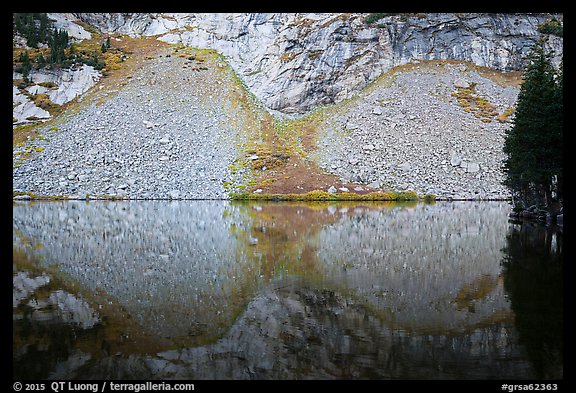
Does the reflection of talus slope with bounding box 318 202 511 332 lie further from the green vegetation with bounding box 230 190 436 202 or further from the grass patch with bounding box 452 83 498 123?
the grass patch with bounding box 452 83 498 123

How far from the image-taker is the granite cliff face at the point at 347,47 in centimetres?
7306

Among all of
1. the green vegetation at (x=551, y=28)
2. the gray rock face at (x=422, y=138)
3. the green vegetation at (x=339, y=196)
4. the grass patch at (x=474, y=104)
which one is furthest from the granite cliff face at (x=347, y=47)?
the green vegetation at (x=339, y=196)

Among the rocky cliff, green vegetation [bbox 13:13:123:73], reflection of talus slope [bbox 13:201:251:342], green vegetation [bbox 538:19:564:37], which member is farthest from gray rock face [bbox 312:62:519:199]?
green vegetation [bbox 13:13:123:73]

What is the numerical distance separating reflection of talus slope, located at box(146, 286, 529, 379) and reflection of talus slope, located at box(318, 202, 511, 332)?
2.78 ft

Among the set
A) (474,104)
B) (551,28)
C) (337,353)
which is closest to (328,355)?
(337,353)

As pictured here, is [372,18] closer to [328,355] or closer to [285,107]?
[285,107]

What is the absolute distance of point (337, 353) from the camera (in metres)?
7.09

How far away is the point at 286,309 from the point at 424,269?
20.5 ft

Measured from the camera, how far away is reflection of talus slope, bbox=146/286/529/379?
6.46 m

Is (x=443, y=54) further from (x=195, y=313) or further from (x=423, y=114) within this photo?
(x=195, y=313)

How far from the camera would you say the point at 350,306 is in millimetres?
9875

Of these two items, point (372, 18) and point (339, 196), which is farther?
point (372, 18)

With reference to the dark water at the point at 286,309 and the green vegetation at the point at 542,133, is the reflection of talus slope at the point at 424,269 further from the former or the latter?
the green vegetation at the point at 542,133
